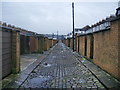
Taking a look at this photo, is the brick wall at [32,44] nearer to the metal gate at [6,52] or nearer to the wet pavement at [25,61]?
the wet pavement at [25,61]

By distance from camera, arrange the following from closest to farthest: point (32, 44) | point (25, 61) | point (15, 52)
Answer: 1. point (15, 52)
2. point (25, 61)
3. point (32, 44)

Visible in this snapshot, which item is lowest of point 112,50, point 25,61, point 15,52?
point 25,61

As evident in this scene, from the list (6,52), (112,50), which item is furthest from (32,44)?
(112,50)

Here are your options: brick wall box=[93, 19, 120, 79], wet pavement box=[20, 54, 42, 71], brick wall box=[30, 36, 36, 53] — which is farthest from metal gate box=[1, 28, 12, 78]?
brick wall box=[30, 36, 36, 53]

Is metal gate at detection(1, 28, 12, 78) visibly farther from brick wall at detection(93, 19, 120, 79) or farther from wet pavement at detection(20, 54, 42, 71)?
brick wall at detection(93, 19, 120, 79)

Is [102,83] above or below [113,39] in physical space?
below

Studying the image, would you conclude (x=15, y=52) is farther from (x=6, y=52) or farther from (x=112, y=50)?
(x=112, y=50)

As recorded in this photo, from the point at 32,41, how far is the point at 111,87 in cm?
1503

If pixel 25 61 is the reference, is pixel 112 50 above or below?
above

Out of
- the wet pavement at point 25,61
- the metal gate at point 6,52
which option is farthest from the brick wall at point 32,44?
the metal gate at point 6,52

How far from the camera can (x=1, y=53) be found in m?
6.53

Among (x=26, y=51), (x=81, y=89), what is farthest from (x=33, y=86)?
(x=26, y=51)

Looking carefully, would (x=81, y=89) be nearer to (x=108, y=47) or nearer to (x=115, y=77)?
(x=115, y=77)

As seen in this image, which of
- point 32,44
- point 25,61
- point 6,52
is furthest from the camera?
point 32,44
